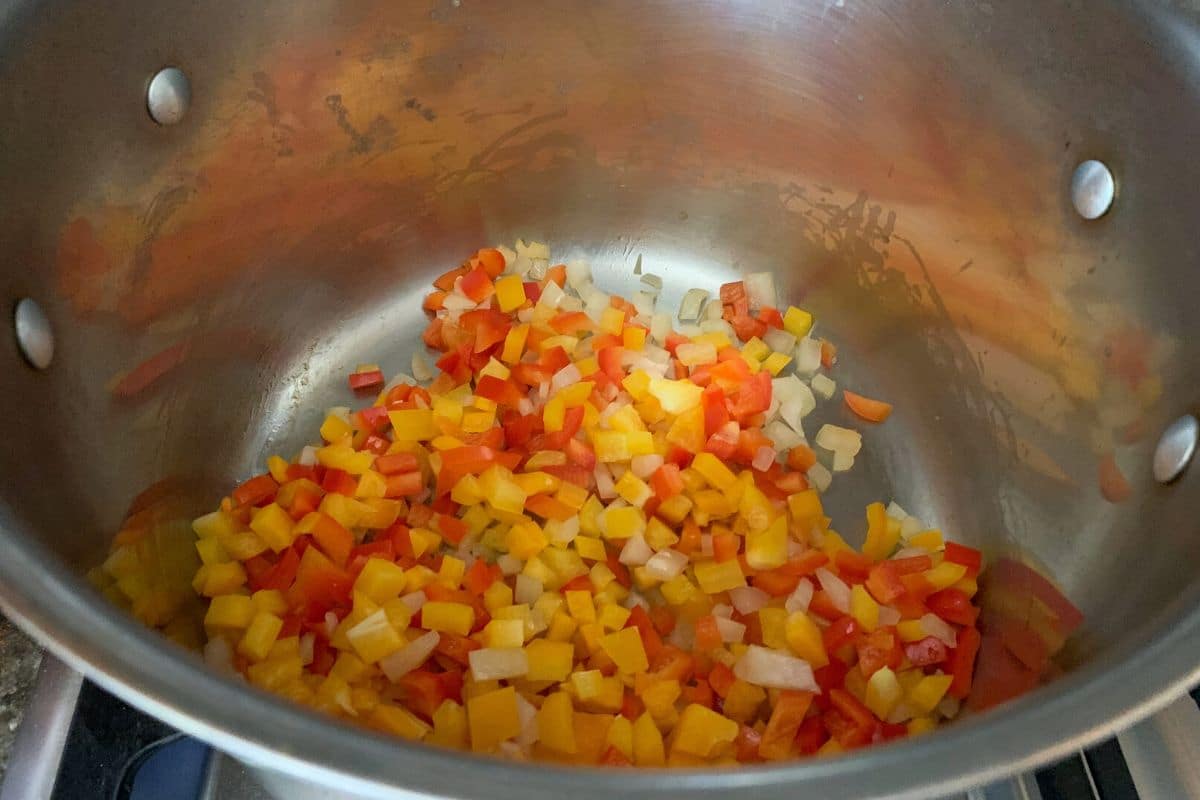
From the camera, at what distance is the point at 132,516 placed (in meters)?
1.06

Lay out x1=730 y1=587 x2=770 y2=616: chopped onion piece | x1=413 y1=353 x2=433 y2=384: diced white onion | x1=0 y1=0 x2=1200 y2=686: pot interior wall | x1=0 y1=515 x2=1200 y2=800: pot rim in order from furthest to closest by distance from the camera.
A: x1=413 y1=353 x2=433 y2=384: diced white onion → x1=730 y1=587 x2=770 y2=616: chopped onion piece → x1=0 y1=0 x2=1200 y2=686: pot interior wall → x1=0 y1=515 x2=1200 y2=800: pot rim

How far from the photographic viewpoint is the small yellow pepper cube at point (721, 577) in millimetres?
1180

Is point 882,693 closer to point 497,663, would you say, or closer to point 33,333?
point 497,663

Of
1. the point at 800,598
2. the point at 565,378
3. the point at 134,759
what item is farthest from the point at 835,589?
the point at 134,759

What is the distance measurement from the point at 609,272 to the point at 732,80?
37cm

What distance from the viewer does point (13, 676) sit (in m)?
0.94

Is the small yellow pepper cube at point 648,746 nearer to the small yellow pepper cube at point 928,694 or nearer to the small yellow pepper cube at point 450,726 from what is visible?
the small yellow pepper cube at point 450,726

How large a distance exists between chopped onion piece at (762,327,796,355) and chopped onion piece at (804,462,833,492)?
21cm

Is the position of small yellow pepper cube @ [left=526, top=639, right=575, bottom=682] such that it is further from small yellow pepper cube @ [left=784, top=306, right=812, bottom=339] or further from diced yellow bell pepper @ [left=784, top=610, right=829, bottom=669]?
small yellow pepper cube @ [left=784, top=306, right=812, bottom=339]

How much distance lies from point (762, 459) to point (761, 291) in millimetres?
342

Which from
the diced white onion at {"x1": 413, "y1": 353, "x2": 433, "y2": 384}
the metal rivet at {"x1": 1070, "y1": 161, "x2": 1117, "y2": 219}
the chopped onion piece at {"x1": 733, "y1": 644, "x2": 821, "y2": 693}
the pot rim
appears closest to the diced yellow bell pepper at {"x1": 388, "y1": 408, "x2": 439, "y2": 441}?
the diced white onion at {"x1": 413, "y1": 353, "x2": 433, "y2": 384}

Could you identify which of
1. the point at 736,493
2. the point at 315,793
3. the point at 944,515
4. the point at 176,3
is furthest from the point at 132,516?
the point at 944,515

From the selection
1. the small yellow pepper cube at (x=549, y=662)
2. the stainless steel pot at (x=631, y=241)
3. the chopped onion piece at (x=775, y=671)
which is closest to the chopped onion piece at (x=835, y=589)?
the chopped onion piece at (x=775, y=671)

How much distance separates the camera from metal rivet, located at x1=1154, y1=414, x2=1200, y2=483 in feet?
3.15
